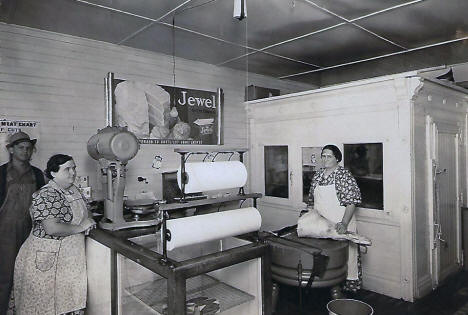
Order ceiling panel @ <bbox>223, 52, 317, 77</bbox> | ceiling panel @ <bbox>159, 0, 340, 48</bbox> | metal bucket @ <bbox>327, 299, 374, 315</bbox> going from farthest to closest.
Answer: ceiling panel @ <bbox>223, 52, 317, 77</bbox>
ceiling panel @ <bbox>159, 0, 340, 48</bbox>
metal bucket @ <bbox>327, 299, 374, 315</bbox>

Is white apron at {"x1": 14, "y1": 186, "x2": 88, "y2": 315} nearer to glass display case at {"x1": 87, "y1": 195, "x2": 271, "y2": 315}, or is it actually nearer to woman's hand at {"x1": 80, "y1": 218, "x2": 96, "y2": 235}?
woman's hand at {"x1": 80, "y1": 218, "x2": 96, "y2": 235}

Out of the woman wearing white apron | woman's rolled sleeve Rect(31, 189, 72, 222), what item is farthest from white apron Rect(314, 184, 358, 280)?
woman's rolled sleeve Rect(31, 189, 72, 222)

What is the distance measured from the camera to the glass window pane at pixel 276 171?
389 cm

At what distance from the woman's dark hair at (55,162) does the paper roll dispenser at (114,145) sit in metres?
0.13

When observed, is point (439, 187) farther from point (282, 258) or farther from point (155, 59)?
point (155, 59)

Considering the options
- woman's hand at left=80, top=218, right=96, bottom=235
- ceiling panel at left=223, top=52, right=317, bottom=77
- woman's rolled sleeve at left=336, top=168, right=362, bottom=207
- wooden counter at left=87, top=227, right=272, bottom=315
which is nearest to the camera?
wooden counter at left=87, top=227, right=272, bottom=315

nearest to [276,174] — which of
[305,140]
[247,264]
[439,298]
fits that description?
[305,140]

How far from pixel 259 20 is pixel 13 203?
210 centimetres

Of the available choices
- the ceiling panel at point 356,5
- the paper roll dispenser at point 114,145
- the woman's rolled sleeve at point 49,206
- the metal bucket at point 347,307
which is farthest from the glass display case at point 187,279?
the ceiling panel at point 356,5

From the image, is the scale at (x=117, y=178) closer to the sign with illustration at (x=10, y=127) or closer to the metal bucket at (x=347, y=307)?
the sign with illustration at (x=10, y=127)

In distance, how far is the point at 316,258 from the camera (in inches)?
96.2

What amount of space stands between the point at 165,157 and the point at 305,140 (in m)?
2.11

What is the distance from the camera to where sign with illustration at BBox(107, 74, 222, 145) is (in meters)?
1.82

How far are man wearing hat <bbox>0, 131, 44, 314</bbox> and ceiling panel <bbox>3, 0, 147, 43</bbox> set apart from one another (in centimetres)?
51
